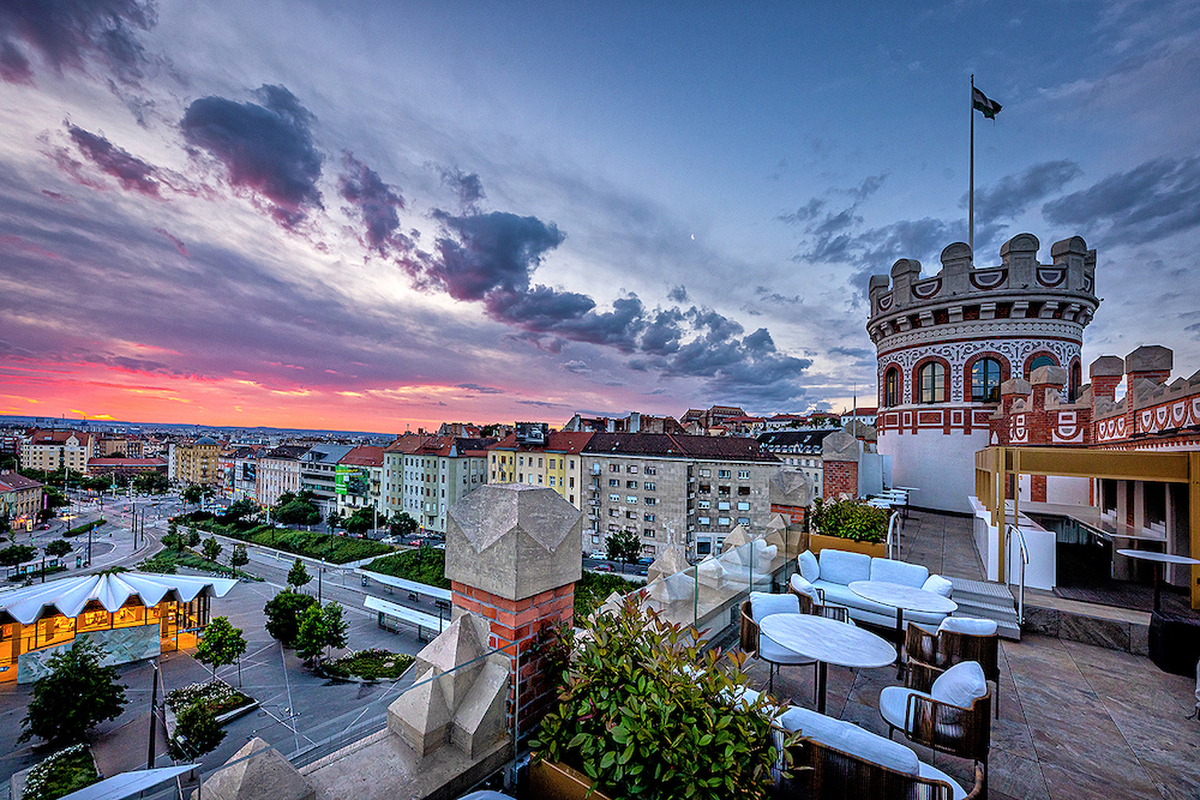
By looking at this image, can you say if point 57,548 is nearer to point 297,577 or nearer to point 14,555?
point 14,555

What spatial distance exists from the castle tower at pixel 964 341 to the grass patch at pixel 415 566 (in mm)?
35317

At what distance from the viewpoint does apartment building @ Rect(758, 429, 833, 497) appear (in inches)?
2053

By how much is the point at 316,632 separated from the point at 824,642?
23.3 m

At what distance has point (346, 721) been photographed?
2.48m

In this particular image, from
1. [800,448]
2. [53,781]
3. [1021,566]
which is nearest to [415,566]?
[53,781]

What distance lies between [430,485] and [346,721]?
63.0 metres

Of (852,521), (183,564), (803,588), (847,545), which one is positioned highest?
(852,521)

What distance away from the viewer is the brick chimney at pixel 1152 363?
306 inches

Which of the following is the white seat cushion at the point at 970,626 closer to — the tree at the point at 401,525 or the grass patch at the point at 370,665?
the grass patch at the point at 370,665

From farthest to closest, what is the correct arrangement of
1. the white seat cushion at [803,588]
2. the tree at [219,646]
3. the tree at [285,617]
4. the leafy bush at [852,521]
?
the tree at [285,617] < the tree at [219,646] < the leafy bush at [852,521] < the white seat cushion at [803,588]

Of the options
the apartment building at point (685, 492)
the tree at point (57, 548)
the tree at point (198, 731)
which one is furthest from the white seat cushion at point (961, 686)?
the tree at point (57, 548)

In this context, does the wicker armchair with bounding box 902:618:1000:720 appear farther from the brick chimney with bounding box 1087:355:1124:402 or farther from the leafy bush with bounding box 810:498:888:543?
the brick chimney with bounding box 1087:355:1124:402

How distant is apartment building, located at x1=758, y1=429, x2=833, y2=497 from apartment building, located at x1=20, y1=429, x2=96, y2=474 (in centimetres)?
16077

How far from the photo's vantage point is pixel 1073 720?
414 cm
